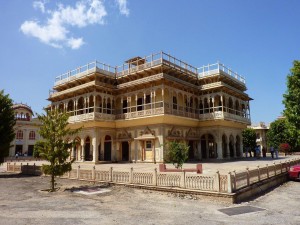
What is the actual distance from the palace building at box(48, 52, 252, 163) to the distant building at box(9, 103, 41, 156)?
108ft

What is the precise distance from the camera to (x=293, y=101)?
21172mm

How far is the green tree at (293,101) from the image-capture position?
20.9 meters

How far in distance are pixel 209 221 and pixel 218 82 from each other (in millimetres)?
22527

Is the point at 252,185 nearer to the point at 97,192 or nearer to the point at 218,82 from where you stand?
the point at 97,192

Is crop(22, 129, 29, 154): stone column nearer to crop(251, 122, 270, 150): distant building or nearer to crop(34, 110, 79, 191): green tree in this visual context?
crop(34, 110, 79, 191): green tree

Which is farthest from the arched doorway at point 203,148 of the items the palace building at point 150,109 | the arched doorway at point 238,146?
the arched doorway at point 238,146

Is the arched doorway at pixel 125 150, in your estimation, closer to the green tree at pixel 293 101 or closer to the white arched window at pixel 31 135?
the green tree at pixel 293 101

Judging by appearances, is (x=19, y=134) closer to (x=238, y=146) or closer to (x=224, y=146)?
(x=224, y=146)

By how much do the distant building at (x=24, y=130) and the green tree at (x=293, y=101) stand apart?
2147 inches

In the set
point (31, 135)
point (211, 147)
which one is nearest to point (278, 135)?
point (211, 147)

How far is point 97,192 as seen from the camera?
41.5 ft

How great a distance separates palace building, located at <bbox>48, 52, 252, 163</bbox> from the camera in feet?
86.5

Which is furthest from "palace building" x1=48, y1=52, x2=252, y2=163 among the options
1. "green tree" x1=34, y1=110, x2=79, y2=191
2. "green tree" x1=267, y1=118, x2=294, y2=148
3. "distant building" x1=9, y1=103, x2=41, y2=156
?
"distant building" x1=9, y1=103, x2=41, y2=156

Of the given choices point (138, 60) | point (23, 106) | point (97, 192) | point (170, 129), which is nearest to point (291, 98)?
point (170, 129)
